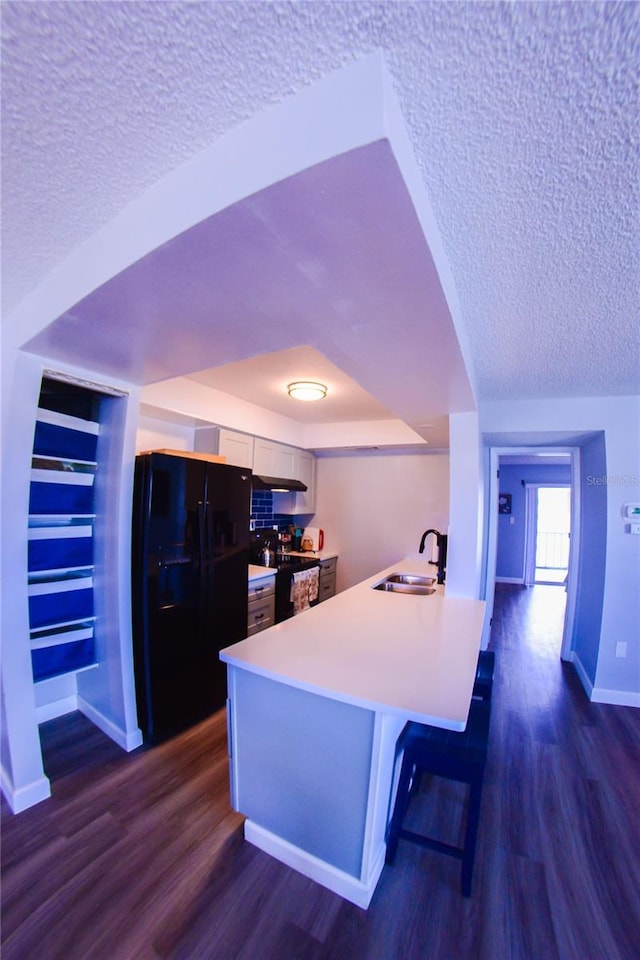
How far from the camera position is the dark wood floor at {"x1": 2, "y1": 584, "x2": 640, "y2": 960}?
118 centimetres

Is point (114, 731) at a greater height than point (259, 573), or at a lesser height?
lesser

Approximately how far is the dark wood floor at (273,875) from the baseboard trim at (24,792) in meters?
0.03

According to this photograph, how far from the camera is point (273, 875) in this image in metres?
1.39

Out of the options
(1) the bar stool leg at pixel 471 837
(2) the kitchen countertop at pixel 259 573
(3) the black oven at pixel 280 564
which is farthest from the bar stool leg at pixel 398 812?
(3) the black oven at pixel 280 564

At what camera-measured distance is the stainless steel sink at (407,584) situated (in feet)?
9.70

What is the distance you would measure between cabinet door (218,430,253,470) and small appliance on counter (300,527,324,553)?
1.60 m

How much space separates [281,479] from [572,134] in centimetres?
355

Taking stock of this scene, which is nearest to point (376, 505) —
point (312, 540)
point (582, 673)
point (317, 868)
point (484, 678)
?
point (312, 540)

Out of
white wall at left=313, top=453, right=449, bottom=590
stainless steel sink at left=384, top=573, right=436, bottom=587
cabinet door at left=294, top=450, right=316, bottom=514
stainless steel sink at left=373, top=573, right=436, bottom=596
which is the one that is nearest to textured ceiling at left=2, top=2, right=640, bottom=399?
stainless steel sink at left=373, top=573, right=436, bottom=596

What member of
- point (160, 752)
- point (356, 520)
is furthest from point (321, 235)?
point (356, 520)

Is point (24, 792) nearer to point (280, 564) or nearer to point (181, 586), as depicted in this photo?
point (181, 586)

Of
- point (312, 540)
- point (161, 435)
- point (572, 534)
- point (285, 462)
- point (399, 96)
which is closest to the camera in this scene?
point (399, 96)

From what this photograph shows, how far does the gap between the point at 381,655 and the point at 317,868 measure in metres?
0.80

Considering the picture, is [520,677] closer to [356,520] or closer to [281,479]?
[356,520]
